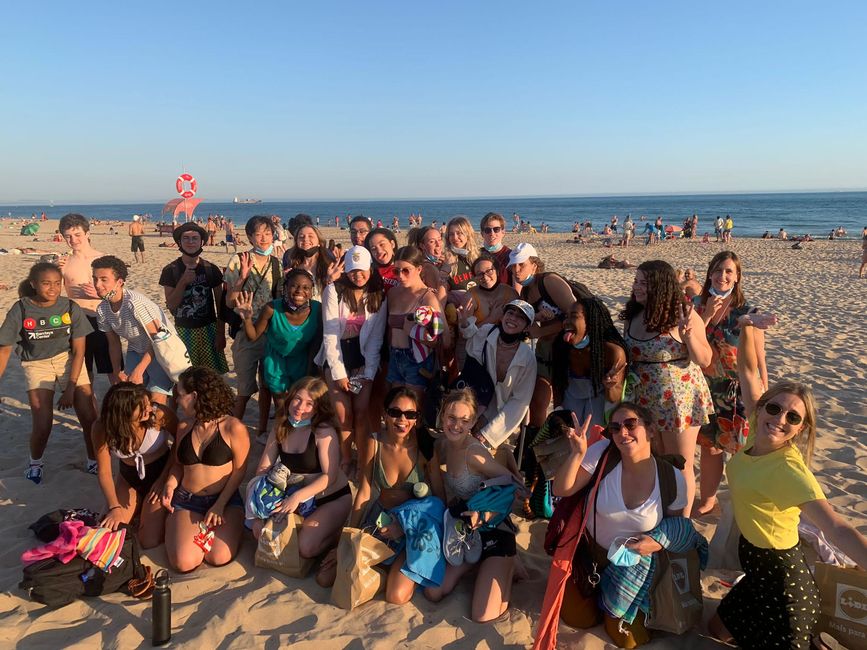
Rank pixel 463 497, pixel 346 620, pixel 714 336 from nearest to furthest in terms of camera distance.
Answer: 1. pixel 346 620
2. pixel 463 497
3. pixel 714 336

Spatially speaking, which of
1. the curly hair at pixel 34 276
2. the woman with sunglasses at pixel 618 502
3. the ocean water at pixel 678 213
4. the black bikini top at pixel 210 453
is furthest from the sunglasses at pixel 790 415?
the ocean water at pixel 678 213

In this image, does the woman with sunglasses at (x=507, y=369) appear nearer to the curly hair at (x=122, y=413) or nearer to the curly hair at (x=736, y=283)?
the curly hair at (x=736, y=283)

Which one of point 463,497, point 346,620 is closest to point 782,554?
point 463,497

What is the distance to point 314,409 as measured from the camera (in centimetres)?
376

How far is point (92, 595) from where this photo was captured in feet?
10.8

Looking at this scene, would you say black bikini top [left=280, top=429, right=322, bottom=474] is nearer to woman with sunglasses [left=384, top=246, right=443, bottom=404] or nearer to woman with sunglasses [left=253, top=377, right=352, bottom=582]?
woman with sunglasses [left=253, top=377, right=352, bottom=582]

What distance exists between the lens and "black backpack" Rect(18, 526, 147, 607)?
3.19m

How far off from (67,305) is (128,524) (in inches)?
77.5

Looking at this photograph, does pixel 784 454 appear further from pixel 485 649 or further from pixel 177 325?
pixel 177 325

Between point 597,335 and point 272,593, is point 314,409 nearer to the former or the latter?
point 272,593

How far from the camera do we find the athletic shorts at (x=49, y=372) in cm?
447

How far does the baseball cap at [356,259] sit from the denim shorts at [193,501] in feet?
6.41

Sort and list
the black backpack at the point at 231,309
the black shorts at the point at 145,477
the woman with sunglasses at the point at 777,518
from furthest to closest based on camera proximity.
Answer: the black backpack at the point at 231,309 → the black shorts at the point at 145,477 → the woman with sunglasses at the point at 777,518

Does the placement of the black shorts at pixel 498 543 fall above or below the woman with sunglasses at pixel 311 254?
below
